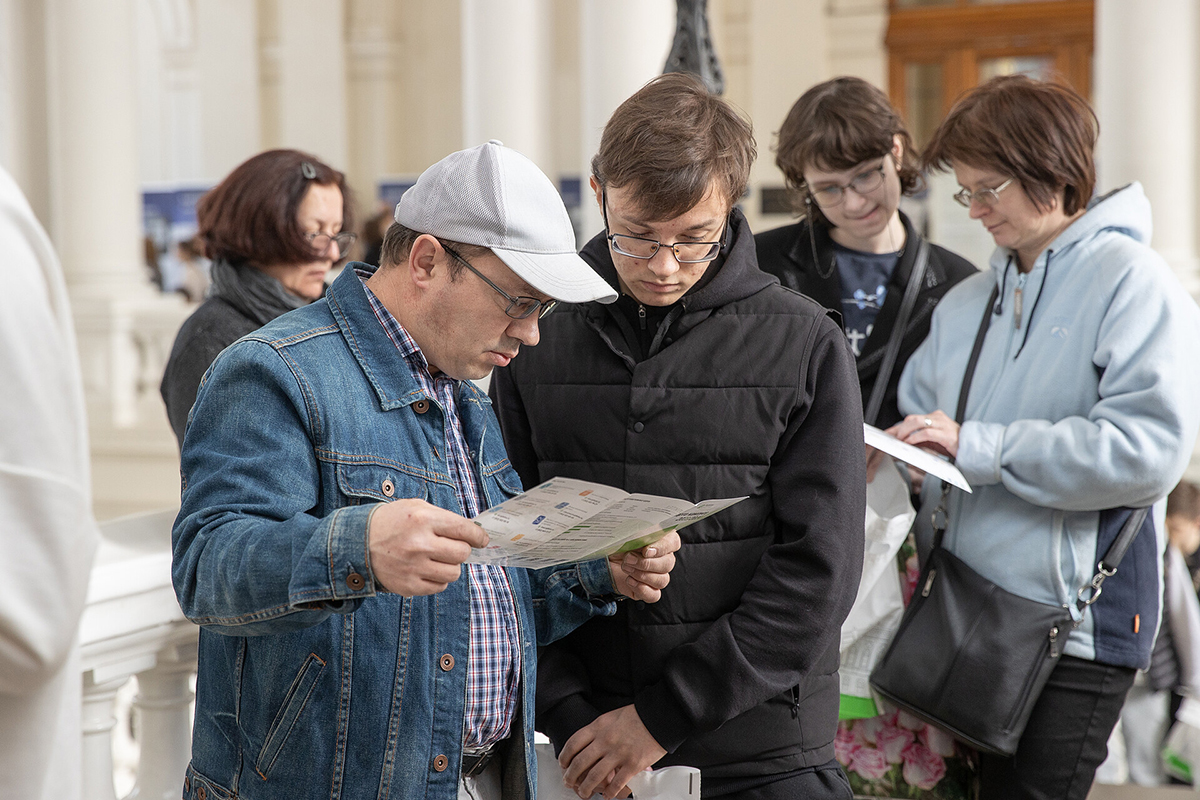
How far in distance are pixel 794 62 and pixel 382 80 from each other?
4500 millimetres

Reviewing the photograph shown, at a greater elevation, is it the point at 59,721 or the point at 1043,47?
the point at 1043,47

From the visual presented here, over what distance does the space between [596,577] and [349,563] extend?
1.96ft

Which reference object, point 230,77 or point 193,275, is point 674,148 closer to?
point 193,275

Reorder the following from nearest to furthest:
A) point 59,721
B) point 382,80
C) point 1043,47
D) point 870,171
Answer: point 59,721 < point 870,171 < point 1043,47 < point 382,80

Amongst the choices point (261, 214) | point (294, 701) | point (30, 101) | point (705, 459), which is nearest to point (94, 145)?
point (30, 101)

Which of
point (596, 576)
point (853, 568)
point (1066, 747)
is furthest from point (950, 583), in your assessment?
point (596, 576)

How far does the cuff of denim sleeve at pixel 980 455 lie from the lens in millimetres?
2357

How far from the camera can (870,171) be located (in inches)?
110

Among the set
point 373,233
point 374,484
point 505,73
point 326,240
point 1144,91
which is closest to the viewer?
point 374,484

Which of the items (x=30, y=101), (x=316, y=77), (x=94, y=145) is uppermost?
(x=316, y=77)

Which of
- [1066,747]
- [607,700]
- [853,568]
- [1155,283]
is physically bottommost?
[1066,747]

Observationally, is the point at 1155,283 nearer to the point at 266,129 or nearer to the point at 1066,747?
the point at 1066,747

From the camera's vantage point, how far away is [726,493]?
1958 mm

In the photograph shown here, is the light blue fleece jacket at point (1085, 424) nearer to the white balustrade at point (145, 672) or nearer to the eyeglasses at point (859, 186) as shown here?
the eyeglasses at point (859, 186)
